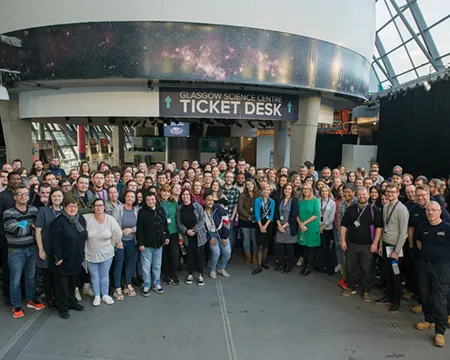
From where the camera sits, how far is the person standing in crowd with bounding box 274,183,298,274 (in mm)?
6184

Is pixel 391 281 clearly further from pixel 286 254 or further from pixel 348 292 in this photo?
pixel 286 254

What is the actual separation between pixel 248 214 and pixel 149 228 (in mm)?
1960

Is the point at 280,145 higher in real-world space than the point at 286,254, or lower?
higher

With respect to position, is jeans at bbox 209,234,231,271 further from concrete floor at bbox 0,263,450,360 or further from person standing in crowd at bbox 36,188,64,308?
person standing in crowd at bbox 36,188,64,308

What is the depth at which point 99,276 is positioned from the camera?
5.02m

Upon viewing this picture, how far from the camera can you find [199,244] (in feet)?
18.7

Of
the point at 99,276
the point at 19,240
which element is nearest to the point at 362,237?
the point at 99,276

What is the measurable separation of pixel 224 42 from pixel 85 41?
352 centimetres

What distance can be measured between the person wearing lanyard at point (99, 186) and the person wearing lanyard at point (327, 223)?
12.3ft

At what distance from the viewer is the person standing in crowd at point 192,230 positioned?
558 cm

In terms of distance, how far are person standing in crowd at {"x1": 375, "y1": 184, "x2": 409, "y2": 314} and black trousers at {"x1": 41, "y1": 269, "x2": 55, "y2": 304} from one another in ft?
15.3

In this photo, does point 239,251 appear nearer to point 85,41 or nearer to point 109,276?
point 109,276

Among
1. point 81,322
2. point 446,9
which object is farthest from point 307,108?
point 81,322

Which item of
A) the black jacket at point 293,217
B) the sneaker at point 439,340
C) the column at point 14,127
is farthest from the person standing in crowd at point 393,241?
the column at point 14,127
